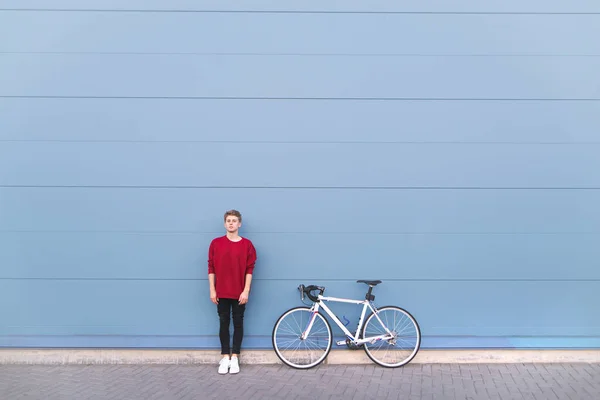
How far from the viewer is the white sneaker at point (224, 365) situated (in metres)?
6.18

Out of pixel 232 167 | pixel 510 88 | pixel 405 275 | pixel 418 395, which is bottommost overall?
pixel 418 395

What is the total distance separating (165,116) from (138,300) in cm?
206

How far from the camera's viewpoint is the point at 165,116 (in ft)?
21.3

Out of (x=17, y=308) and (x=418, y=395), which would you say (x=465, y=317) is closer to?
(x=418, y=395)

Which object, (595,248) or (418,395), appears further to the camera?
(595,248)

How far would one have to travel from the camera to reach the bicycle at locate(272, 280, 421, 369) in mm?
6289

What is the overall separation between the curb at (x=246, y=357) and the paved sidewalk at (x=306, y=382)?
85 millimetres

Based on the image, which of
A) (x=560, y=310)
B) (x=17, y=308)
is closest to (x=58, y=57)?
(x=17, y=308)

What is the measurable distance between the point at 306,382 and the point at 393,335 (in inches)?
43.3

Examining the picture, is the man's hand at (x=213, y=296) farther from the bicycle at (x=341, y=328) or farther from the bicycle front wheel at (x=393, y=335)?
the bicycle front wheel at (x=393, y=335)

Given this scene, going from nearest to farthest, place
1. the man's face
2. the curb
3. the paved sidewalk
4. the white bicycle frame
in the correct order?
the paved sidewalk → the man's face → the white bicycle frame → the curb

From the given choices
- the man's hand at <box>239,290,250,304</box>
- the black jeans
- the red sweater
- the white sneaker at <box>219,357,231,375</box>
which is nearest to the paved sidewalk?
the white sneaker at <box>219,357,231,375</box>

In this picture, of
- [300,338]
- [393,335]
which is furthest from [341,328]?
[393,335]

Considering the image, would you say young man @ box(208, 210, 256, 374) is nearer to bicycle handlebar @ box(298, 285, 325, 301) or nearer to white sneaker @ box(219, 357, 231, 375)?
white sneaker @ box(219, 357, 231, 375)
